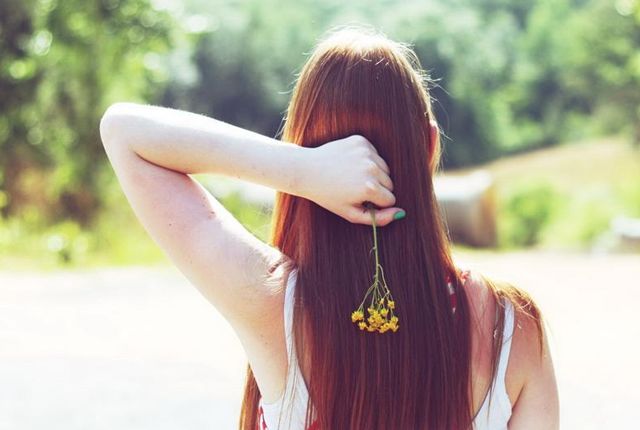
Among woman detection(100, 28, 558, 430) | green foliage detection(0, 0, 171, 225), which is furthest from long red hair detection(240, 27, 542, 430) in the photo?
green foliage detection(0, 0, 171, 225)

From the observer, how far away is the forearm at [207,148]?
3.78ft

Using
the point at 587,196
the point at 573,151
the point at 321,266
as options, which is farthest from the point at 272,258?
the point at 573,151

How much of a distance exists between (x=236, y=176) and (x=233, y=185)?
8780 millimetres

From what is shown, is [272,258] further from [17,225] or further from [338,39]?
[17,225]

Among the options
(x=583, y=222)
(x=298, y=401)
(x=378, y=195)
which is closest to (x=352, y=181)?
(x=378, y=195)

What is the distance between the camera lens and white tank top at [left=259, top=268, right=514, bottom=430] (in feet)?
3.77

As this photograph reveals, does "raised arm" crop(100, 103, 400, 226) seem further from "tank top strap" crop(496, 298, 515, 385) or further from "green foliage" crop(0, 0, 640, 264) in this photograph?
"green foliage" crop(0, 0, 640, 264)

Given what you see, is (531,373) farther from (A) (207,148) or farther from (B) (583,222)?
(B) (583,222)

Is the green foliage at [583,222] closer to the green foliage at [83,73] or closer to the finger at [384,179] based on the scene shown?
the green foliage at [83,73]

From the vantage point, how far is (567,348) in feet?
17.5

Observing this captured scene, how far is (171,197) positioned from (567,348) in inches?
179

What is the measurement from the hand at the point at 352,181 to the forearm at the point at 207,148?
0.15 feet

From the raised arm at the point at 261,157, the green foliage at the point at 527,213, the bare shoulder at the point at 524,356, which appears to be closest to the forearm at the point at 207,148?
the raised arm at the point at 261,157

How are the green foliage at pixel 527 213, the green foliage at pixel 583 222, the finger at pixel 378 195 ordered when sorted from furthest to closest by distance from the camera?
1. the green foliage at pixel 527 213
2. the green foliage at pixel 583 222
3. the finger at pixel 378 195
